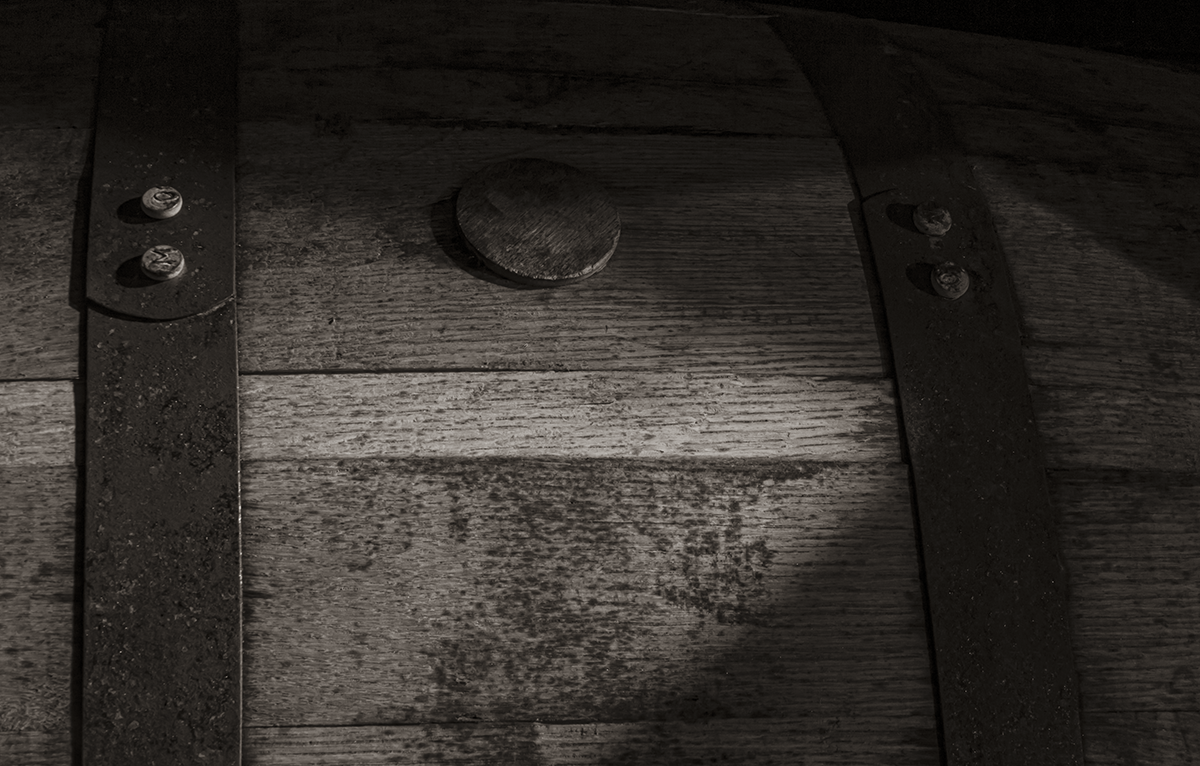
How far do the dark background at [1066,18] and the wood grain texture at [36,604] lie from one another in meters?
2.10

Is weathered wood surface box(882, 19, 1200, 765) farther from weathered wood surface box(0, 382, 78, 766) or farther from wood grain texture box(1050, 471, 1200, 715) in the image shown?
weathered wood surface box(0, 382, 78, 766)

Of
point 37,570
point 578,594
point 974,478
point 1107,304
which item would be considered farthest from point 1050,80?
point 37,570

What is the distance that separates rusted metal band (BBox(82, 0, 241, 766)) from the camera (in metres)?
1.07

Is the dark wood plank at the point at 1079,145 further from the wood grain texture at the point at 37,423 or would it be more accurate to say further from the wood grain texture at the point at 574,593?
the wood grain texture at the point at 37,423

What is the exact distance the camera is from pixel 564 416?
120cm

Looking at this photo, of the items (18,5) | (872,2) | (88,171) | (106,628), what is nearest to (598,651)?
(106,628)

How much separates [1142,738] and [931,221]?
66 cm

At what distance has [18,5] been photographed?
1573mm

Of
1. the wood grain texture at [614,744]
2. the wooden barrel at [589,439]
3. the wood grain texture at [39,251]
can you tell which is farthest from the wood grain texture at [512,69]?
the wood grain texture at [614,744]

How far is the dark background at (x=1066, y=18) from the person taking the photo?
2598 mm

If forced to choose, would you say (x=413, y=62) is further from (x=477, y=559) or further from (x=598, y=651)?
(x=598, y=651)

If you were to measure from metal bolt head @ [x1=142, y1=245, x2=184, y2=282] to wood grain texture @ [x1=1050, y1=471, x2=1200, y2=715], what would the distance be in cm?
105

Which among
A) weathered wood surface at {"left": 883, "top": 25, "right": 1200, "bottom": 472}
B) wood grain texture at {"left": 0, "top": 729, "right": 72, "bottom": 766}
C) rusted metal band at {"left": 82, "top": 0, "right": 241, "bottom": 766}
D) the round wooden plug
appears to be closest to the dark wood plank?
weathered wood surface at {"left": 883, "top": 25, "right": 1200, "bottom": 472}

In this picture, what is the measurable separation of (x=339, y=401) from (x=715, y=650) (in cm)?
50
